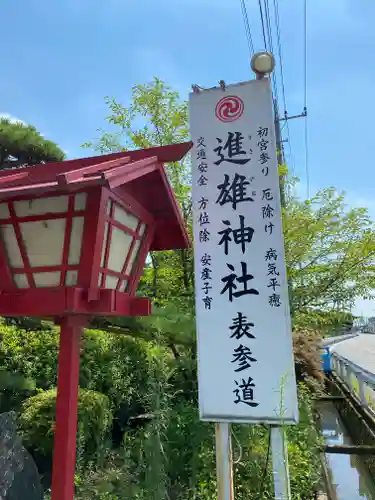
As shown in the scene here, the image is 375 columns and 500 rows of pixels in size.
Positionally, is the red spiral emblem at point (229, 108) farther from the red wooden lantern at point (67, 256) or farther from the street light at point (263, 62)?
the red wooden lantern at point (67, 256)

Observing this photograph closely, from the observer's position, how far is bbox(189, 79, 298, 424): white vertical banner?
133 inches

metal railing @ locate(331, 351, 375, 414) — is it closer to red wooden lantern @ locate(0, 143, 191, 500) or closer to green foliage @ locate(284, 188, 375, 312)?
green foliage @ locate(284, 188, 375, 312)

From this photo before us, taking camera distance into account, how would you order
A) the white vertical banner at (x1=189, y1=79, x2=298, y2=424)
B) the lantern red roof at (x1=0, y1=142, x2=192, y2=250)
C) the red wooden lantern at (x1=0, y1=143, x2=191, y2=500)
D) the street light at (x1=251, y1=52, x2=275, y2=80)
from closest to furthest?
the lantern red roof at (x1=0, y1=142, x2=192, y2=250)
the red wooden lantern at (x1=0, y1=143, x2=191, y2=500)
the white vertical banner at (x1=189, y1=79, x2=298, y2=424)
the street light at (x1=251, y1=52, x2=275, y2=80)

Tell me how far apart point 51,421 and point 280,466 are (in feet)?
10.4

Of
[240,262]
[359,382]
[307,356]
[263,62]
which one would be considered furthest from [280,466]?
[359,382]

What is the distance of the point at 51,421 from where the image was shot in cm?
515

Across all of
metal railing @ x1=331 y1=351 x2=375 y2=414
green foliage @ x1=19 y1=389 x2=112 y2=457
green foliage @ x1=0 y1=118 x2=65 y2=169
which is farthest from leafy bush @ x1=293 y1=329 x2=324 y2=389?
green foliage @ x1=0 y1=118 x2=65 y2=169

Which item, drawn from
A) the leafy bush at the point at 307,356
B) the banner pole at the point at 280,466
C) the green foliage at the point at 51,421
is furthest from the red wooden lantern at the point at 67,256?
the leafy bush at the point at 307,356

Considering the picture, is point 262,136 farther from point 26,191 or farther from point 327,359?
point 327,359

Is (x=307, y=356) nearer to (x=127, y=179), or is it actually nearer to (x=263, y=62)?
(x=263, y=62)

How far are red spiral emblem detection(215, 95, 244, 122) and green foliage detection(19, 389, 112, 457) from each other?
4032 millimetres

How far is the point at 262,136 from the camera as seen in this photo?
374cm

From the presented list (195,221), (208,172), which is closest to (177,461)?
(195,221)

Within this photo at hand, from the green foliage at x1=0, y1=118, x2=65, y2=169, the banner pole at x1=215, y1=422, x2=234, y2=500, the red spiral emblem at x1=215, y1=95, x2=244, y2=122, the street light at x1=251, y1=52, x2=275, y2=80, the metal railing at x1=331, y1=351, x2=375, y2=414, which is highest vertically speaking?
the green foliage at x1=0, y1=118, x2=65, y2=169
